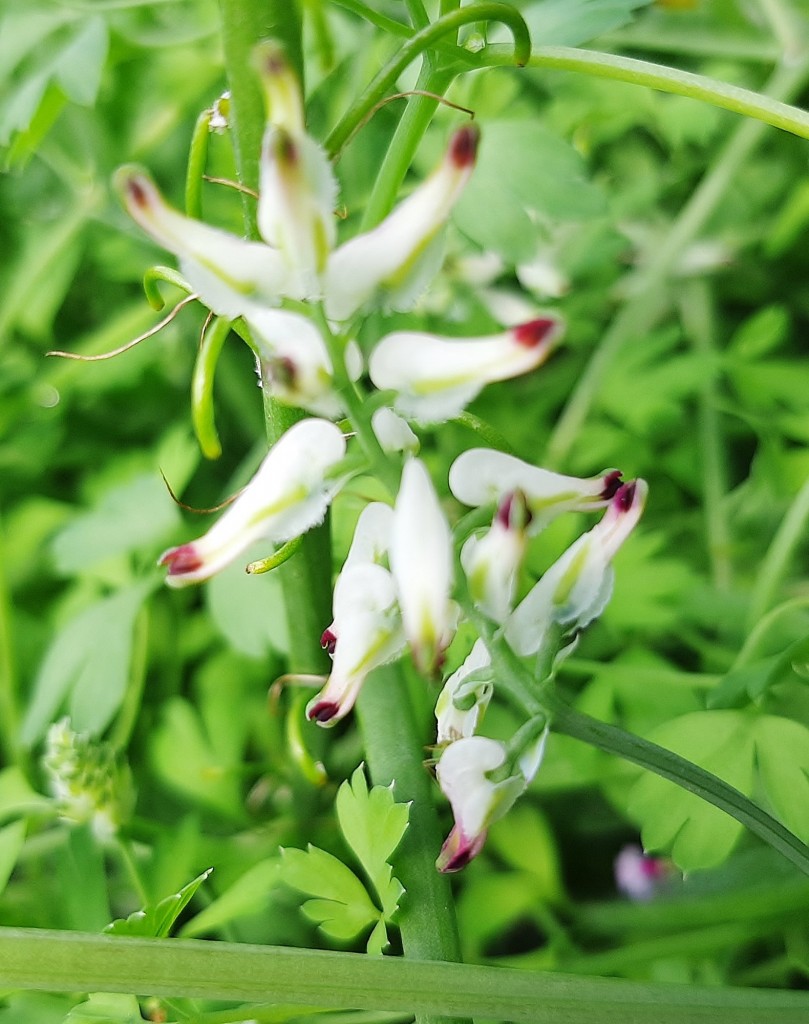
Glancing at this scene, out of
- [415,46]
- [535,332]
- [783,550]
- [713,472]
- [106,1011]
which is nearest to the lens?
[535,332]

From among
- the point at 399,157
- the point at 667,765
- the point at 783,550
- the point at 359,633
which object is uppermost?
the point at 399,157

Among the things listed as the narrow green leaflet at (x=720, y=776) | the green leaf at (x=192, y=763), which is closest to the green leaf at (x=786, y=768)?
the narrow green leaflet at (x=720, y=776)

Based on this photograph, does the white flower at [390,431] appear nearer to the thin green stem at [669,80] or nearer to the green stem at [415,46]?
the green stem at [415,46]

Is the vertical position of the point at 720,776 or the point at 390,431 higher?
the point at 390,431

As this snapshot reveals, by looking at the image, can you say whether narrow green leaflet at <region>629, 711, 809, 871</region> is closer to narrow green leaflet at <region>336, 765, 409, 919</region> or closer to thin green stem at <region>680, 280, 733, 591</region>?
narrow green leaflet at <region>336, 765, 409, 919</region>

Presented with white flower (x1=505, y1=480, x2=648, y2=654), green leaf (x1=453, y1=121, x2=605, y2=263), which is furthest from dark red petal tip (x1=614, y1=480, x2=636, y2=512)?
green leaf (x1=453, y1=121, x2=605, y2=263)

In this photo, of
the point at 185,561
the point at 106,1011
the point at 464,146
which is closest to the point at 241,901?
the point at 106,1011

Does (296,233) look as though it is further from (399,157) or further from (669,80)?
(669,80)
